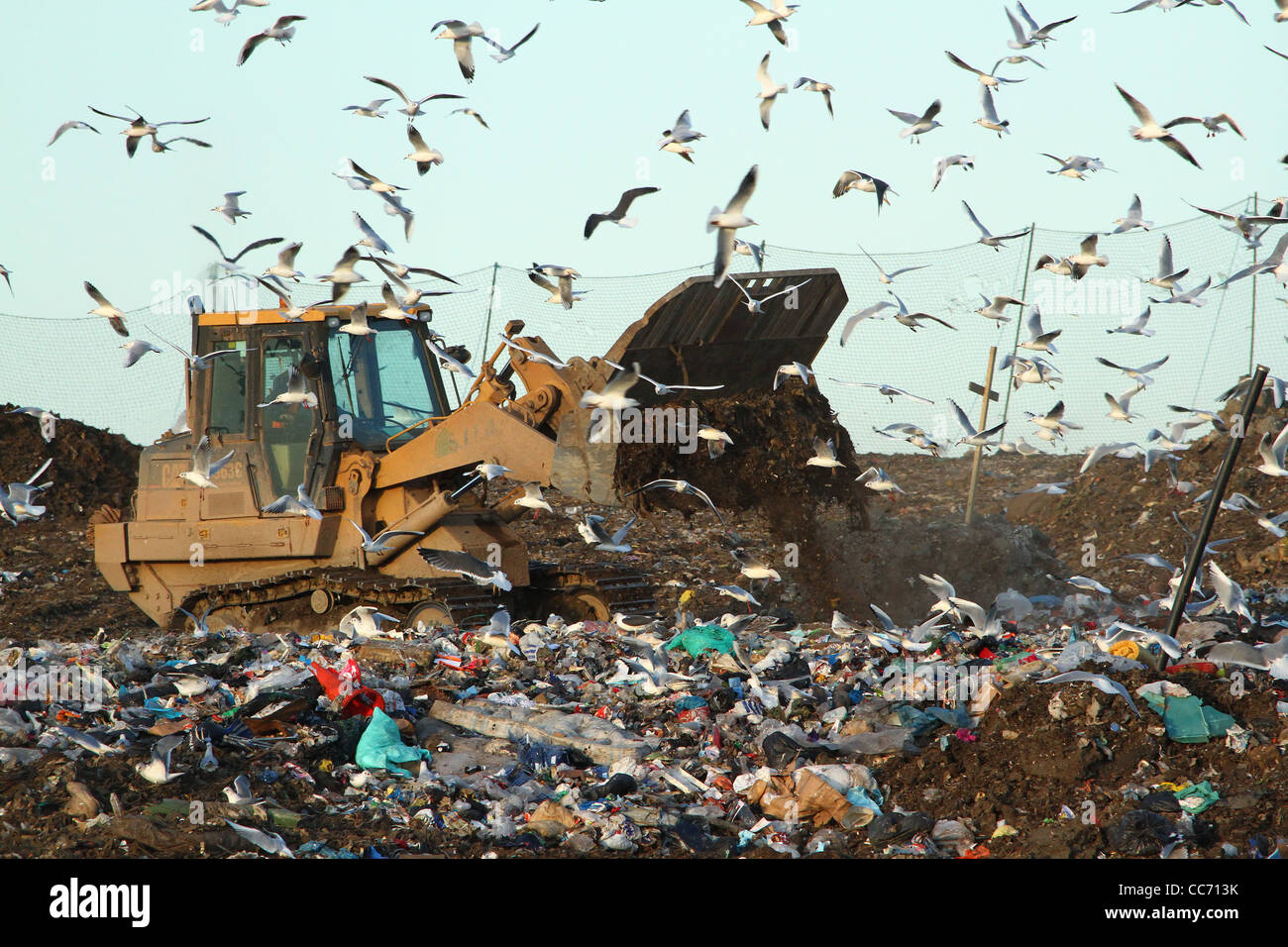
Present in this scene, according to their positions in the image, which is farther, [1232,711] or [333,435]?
[333,435]

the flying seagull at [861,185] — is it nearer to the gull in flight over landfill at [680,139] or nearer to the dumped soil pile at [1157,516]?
the gull in flight over landfill at [680,139]

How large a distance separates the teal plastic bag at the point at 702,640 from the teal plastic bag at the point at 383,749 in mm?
2078

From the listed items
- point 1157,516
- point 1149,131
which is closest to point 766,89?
point 1149,131

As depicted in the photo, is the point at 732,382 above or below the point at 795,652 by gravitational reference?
above

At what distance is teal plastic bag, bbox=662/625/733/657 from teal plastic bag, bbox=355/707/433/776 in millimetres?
2078

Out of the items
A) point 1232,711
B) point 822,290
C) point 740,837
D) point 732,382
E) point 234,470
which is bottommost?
point 740,837

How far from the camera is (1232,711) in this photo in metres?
5.07

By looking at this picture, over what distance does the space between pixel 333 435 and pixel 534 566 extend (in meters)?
1.78

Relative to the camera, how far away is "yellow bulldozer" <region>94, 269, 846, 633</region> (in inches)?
302

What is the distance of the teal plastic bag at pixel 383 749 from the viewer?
531 centimetres

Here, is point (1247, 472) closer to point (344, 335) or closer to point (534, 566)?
point (534, 566)

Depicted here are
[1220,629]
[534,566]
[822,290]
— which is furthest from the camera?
[534,566]
